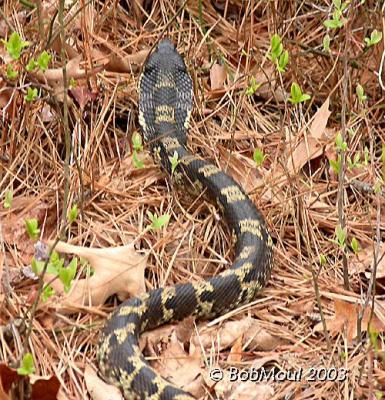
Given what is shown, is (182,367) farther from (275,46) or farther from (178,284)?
(275,46)

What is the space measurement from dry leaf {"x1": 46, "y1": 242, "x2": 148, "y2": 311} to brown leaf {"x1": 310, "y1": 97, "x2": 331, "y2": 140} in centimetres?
197

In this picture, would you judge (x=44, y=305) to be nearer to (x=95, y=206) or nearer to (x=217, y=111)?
(x=95, y=206)

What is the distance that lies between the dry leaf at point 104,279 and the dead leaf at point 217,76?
207cm

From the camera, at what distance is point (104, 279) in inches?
205

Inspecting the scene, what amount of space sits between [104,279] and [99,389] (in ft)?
2.22

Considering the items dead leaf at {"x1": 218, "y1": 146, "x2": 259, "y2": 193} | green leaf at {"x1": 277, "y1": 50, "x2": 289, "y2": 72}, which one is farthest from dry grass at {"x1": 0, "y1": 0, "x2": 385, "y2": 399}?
green leaf at {"x1": 277, "y1": 50, "x2": 289, "y2": 72}

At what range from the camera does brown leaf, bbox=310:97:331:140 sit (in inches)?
263

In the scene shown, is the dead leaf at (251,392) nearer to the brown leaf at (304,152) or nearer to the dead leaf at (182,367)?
the dead leaf at (182,367)

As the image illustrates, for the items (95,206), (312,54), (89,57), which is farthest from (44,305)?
(312,54)

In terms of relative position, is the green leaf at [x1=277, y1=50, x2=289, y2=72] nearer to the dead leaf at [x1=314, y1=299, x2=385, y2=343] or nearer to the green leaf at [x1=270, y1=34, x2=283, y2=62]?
the green leaf at [x1=270, y1=34, x2=283, y2=62]

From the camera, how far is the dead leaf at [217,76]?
6988 millimetres

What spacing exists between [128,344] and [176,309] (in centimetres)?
47

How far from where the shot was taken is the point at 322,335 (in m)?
5.27

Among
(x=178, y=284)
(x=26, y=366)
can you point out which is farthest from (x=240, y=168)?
(x=26, y=366)
